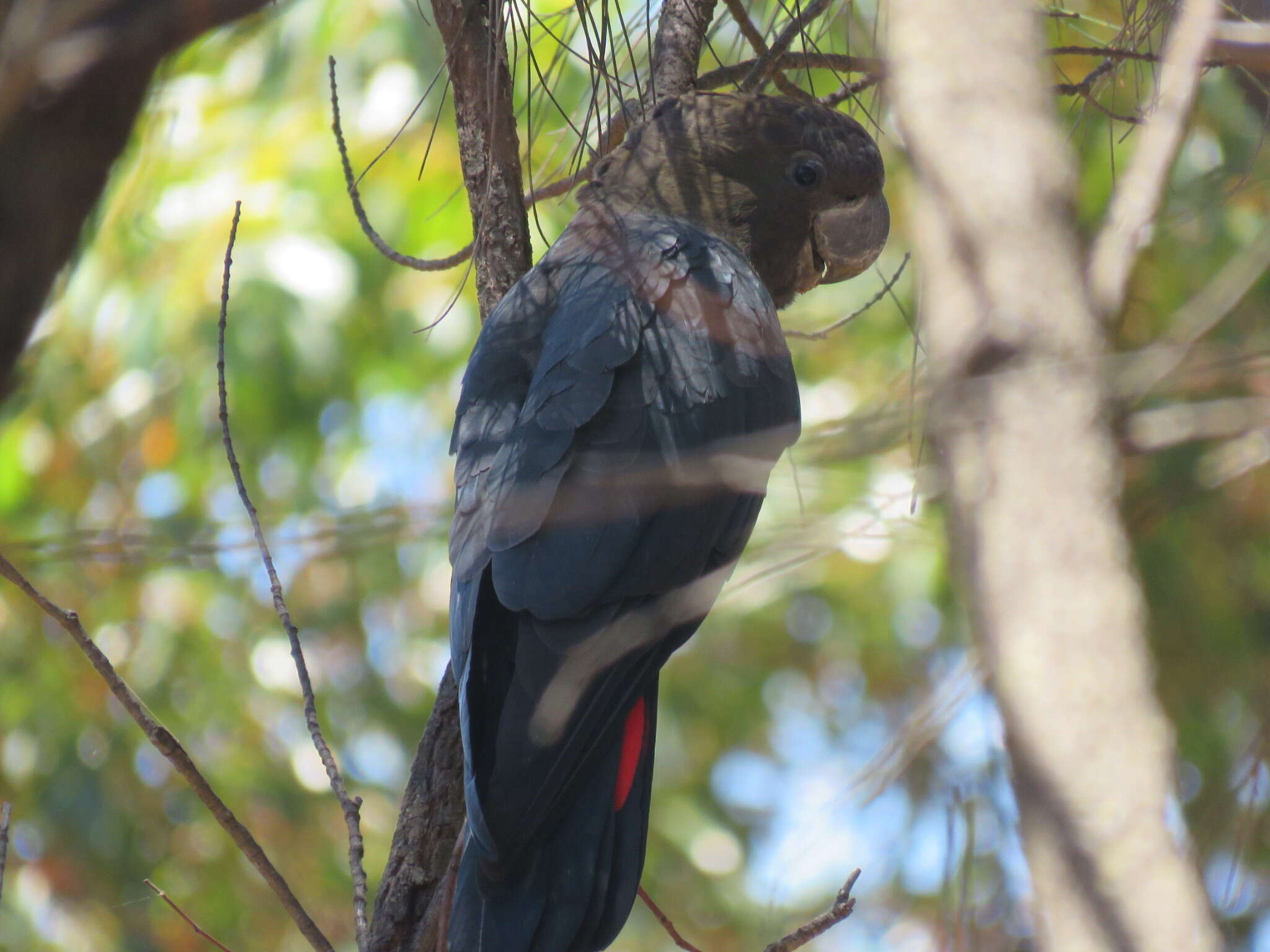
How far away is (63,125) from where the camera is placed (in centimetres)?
100

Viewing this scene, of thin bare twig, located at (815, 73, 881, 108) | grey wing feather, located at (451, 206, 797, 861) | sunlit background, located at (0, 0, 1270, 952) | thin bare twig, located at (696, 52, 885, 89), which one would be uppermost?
thin bare twig, located at (696, 52, 885, 89)

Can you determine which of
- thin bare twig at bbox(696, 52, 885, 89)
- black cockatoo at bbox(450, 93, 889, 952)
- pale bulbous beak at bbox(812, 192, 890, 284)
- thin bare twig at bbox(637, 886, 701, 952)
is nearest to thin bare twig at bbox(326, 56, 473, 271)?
black cockatoo at bbox(450, 93, 889, 952)

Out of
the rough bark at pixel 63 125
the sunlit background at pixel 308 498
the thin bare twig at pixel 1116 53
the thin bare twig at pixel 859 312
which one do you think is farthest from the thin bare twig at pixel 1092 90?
the rough bark at pixel 63 125

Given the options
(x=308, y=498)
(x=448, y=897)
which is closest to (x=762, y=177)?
(x=448, y=897)

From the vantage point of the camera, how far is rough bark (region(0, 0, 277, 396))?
3.22 feet

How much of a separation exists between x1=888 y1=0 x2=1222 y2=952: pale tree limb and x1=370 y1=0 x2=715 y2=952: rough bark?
1.21 meters

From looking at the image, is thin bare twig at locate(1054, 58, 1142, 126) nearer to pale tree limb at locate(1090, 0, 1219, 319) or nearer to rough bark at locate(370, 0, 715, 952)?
rough bark at locate(370, 0, 715, 952)

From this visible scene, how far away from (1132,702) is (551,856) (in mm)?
1212

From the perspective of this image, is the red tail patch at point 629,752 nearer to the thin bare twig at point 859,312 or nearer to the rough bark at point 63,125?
the thin bare twig at point 859,312

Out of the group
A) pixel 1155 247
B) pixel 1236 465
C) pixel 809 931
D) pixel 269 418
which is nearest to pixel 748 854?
pixel 269 418

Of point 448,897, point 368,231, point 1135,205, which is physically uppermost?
point 1135,205

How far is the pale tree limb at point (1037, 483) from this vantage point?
0.75 meters

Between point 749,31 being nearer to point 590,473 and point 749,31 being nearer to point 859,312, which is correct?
point 859,312

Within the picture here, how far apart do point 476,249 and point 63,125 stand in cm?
123
